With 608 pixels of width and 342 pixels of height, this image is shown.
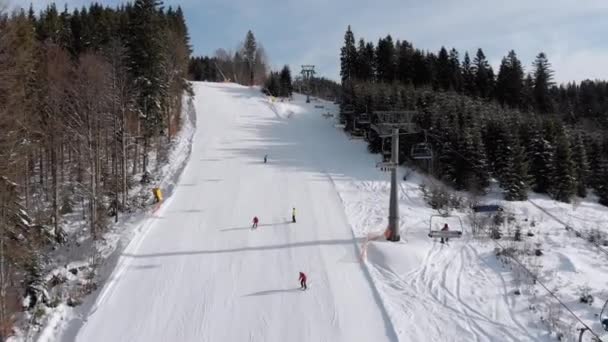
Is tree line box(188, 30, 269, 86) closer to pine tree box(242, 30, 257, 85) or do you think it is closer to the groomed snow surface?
pine tree box(242, 30, 257, 85)

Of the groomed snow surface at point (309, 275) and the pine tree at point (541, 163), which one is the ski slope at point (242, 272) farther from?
the pine tree at point (541, 163)

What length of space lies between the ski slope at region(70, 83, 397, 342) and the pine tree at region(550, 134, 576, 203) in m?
19.8

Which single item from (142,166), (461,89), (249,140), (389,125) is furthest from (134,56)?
(461,89)

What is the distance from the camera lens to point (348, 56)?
9162 cm

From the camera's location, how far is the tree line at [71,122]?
18.3 metres

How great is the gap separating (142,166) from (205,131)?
16.3 m

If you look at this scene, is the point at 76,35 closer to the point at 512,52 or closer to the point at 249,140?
the point at 249,140

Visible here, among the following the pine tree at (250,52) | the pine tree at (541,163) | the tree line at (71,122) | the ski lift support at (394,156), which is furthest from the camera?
the pine tree at (250,52)

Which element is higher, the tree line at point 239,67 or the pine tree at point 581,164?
the tree line at point 239,67

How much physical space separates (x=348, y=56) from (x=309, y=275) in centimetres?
7578

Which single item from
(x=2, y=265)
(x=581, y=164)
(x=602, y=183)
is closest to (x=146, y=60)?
(x=2, y=265)

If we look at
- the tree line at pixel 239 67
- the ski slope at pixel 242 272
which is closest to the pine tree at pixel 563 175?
the ski slope at pixel 242 272

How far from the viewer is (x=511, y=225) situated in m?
30.2

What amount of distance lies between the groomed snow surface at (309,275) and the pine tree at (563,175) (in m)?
3.20
